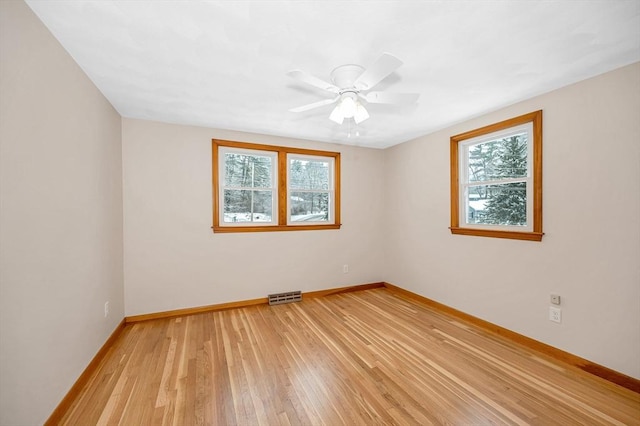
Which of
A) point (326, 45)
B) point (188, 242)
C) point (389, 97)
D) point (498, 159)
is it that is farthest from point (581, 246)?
point (188, 242)

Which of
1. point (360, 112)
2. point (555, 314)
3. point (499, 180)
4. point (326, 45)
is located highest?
point (326, 45)

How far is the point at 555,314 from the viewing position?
236 centimetres

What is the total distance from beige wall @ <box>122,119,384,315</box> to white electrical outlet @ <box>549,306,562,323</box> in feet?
8.70

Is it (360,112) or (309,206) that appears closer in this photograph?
(360,112)

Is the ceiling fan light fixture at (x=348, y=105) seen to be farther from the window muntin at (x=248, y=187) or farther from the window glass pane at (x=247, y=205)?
the window glass pane at (x=247, y=205)

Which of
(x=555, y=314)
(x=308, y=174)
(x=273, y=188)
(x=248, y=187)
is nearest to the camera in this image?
(x=555, y=314)

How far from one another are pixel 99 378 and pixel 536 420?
10.3 ft

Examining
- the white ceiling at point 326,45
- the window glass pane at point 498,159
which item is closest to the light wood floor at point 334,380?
the window glass pane at point 498,159

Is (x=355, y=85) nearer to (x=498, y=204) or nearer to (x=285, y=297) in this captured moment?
(x=498, y=204)

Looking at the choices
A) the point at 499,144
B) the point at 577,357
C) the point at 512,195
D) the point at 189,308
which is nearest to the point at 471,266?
the point at 512,195

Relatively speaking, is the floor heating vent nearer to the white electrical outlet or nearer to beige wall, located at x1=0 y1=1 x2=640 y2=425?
beige wall, located at x1=0 y1=1 x2=640 y2=425

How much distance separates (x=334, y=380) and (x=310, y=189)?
271 cm

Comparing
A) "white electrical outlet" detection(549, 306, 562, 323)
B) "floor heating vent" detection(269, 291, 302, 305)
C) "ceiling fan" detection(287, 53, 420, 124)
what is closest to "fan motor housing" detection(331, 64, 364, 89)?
"ceiling fan" detection(287, 53, 420, 124)

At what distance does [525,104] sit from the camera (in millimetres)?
2596
